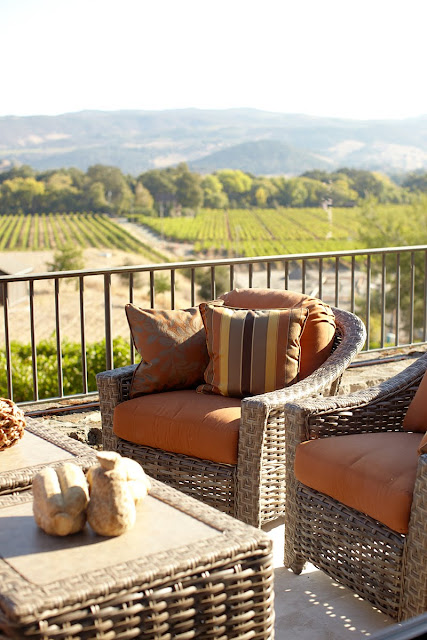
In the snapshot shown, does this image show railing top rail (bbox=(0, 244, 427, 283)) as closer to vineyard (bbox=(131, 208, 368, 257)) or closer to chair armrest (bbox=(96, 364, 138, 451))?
chair armrest (bbox=(96, 364, 138, 451))

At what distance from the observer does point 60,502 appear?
175 cm

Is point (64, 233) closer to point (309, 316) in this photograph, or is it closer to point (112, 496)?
point (309, 316)

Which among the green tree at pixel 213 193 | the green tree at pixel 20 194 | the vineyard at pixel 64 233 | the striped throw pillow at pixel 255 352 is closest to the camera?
the striped throw pillow at pixel 255 352

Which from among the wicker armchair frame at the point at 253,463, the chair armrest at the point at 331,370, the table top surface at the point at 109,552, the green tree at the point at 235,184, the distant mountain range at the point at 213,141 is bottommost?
the wicker armchair frame at the point at 253,463

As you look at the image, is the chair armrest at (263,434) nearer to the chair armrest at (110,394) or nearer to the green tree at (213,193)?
the chair armrest at (110,394)

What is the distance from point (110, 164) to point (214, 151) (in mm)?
5501

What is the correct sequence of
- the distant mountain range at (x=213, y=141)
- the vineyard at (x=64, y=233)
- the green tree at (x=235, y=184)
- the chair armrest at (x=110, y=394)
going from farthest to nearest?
the vineyard at (x=64, y=233), the distant mountain range at (x=213, y=141), the green tree at (x=235, y=184), the chair armrest at (x=110, y=394)

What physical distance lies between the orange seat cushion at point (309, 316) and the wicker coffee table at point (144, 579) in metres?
1.42

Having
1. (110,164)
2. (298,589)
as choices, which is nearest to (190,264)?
(298,589)

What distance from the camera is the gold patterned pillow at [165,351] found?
327 centimetres

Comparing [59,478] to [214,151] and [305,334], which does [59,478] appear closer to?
[305,334]

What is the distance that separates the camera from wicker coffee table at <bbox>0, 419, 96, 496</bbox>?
2125 mm

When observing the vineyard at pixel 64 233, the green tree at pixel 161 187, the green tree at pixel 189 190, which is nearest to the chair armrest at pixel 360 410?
the vineyard at pixel 64 233

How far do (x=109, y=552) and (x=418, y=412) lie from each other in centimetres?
145
